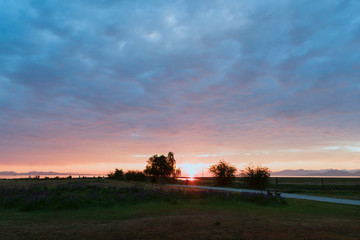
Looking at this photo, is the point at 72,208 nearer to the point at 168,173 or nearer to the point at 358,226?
the point at 358,226

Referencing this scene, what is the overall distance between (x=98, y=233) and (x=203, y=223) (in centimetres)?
377

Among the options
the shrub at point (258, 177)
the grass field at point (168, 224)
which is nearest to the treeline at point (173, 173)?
the shrub at point (258, 177)

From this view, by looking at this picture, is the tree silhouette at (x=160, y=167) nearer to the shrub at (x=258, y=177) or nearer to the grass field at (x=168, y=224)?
the shrub at (x=258, y=177)

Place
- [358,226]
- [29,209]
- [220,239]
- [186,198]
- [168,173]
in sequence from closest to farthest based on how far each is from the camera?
1. [220,239]
2. [358,226]
3. [29,209]
4. [186,198]
5. [168,173]

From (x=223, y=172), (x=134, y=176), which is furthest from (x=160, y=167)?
(x=223, y=172)

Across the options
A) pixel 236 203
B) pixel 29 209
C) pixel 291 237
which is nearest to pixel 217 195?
pixel 236 203

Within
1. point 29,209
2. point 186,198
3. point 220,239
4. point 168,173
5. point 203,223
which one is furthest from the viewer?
point 168,173

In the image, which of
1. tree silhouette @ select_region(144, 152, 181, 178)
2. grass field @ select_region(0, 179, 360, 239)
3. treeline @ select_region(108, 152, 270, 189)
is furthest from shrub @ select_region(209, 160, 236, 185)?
grass field @ select_region(0, 179, 360, 239)

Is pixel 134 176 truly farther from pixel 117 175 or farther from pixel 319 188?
pixel 319 188

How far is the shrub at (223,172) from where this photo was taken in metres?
36.2

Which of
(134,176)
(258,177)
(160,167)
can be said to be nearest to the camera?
(258,177)

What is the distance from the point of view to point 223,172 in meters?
36.4

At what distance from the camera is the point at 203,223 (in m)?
9.70

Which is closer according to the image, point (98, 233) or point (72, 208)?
point (98, 233)
